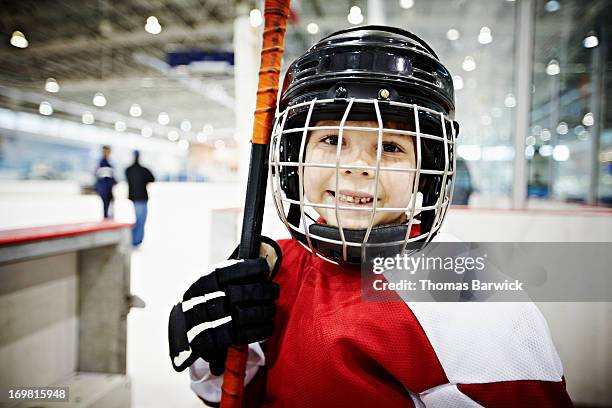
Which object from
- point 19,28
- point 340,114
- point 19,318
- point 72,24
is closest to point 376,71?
point 340,114

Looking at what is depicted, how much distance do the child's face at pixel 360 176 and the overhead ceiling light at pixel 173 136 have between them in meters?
24.8

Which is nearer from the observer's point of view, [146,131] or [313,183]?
[313,183]

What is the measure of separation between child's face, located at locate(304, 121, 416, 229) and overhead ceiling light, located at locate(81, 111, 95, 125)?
22148 mm

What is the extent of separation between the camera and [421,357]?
667 millimetres

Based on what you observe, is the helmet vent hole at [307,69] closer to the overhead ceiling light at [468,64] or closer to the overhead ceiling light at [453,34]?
the overhead ceiling light at [468,64]

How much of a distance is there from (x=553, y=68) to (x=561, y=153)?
216 cm

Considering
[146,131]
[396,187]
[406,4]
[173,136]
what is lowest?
[396,187]

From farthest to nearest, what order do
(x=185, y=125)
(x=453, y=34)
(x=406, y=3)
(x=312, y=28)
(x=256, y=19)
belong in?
(x=185, y=125) → (x=453, y=34) → (x=312, y=28) → (x=406, y=3) → (x=256, y=19)

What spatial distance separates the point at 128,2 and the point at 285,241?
8703mm

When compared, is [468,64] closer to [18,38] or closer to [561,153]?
[561,153]

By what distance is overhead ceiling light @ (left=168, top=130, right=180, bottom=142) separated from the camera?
78.7 ft

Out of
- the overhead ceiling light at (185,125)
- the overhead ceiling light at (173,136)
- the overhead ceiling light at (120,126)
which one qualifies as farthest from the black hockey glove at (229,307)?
the overhead ceiling light at (173,136)

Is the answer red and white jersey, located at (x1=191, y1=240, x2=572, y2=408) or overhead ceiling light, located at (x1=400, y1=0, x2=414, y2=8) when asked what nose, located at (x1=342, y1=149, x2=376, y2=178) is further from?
overhead ceiling light, located at (x1=400, y1=0, x2=414, y2=8)

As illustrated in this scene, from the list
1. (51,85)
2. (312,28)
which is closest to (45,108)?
(51,85)
